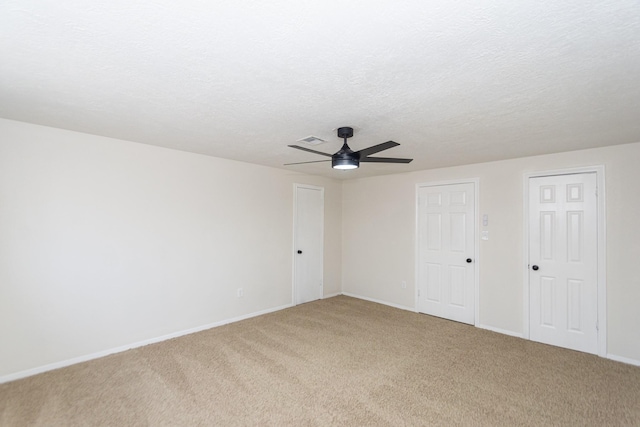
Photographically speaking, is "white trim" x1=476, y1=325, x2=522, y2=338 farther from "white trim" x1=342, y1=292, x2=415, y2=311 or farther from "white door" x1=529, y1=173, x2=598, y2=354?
"white trim" x1=342, y1=292, x2=415, y2=311

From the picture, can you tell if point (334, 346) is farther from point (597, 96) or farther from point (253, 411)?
point (597, 96)

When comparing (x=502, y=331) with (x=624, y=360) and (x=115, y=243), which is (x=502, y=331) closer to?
(x=624, y=360)

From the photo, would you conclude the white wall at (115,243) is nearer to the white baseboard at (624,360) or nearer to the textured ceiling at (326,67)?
the textured ceiling at (326,67)

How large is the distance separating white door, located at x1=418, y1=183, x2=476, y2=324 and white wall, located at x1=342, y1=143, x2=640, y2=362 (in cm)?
15

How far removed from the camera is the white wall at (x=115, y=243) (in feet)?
9.48

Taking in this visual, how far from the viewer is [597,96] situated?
→ 2.15m

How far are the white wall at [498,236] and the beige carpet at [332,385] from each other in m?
0.48

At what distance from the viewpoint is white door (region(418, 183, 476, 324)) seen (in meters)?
4.57

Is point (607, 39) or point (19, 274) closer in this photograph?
point (607, 39)

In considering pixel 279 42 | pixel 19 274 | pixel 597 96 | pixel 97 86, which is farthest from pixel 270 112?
pixel 19 274

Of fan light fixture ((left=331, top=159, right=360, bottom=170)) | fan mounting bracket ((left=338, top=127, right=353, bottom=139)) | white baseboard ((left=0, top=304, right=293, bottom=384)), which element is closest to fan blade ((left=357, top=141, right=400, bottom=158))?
Answer: fan light fixture ((left=331, top=159, right=360, bottom=170))

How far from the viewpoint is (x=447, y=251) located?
15.7 feet

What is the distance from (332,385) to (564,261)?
10.5 feet

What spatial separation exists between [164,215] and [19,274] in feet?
4.62
